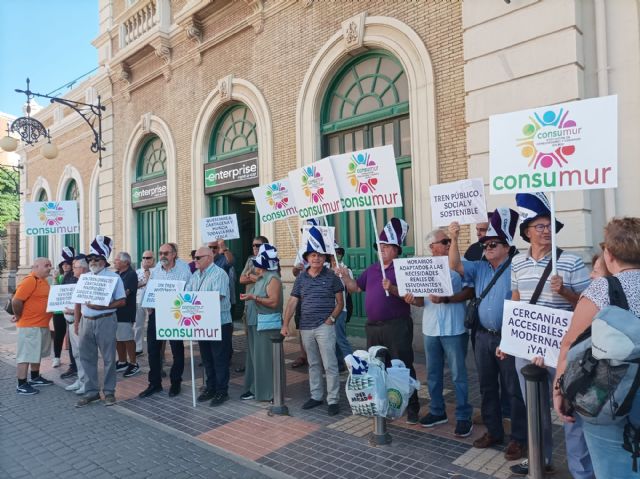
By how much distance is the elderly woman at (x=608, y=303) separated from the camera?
2.33 meters

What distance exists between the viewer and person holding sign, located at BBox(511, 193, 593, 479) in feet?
11.0

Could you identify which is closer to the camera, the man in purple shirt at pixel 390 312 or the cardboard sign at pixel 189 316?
the man in purple shirt at pixel 390 312

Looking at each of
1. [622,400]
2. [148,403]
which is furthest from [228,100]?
[622,400]

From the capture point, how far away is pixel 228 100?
12867 millimetres

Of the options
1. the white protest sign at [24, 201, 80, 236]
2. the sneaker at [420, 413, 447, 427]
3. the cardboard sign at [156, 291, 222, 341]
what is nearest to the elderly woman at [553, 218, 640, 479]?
the sneaker at [420, 413, 447, 427]

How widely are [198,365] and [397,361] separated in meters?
4.74

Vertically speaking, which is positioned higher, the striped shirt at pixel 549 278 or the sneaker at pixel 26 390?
the striped shirt at pixel 549 278

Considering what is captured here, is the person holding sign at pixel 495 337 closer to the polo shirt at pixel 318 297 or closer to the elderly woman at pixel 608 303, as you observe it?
the elderly woman at pixel 608 303

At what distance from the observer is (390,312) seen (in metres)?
5.13

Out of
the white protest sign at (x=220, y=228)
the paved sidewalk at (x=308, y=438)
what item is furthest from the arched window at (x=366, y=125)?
the paved sidewalk at (x=308, y=438)

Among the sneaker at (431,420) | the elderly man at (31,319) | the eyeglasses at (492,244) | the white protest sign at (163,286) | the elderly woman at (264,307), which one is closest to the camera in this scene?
the eyeglasses at (492,244)

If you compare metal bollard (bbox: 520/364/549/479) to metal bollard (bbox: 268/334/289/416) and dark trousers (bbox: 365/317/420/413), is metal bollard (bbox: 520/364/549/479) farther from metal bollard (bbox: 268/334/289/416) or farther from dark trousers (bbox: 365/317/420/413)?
metal bollard (bbox: 268/334/289/416)

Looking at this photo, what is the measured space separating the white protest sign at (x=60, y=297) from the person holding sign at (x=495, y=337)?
19.5 ft

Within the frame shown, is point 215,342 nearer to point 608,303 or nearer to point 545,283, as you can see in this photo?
point 545,283
